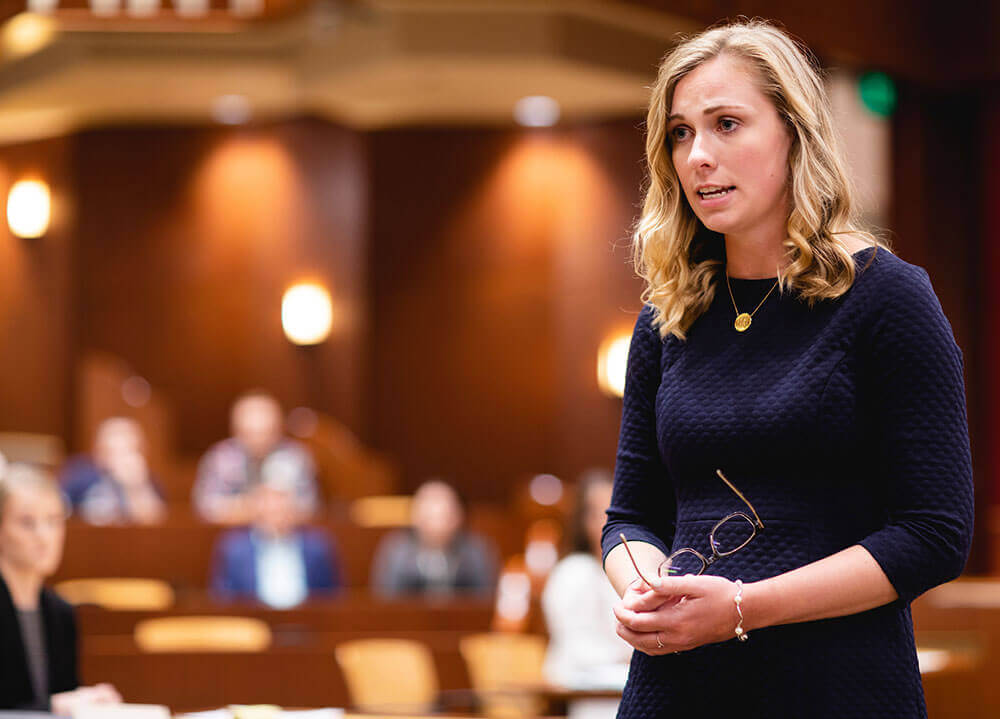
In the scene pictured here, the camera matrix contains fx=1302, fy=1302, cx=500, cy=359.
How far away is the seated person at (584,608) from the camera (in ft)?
15.2

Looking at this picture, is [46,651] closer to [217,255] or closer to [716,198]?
[716,198]

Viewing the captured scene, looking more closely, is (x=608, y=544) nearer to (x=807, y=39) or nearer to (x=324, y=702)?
(x=324, y=702)

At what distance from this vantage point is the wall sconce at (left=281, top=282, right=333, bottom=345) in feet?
33.7

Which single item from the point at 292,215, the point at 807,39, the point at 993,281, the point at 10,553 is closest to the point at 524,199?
the point at 292,215

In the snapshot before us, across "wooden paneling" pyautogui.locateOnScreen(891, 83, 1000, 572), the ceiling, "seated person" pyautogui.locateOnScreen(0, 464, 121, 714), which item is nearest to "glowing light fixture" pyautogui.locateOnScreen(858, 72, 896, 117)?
"wooden paneling" pyautogui.locateOnScreen(891, 83, 1000, 572)

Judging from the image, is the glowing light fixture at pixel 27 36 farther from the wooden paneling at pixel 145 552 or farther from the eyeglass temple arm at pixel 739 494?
the eyeglass temple arm at pixel 739 494

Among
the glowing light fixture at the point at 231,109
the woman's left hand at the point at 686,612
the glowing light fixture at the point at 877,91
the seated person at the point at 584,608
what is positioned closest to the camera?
the woman's left hand at the point at 686,612

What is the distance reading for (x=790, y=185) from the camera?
4.04 ft

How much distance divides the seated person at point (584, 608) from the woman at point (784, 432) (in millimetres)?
3278

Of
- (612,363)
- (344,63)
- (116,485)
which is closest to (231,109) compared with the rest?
(344,63)

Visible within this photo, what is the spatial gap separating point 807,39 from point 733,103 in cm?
433

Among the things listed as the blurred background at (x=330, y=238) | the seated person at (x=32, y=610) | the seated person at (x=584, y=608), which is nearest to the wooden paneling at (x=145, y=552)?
the blurred background at (x=330, y=238)

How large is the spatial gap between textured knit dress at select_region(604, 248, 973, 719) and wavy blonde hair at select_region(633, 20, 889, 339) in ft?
0.08

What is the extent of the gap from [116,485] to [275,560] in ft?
5.48
